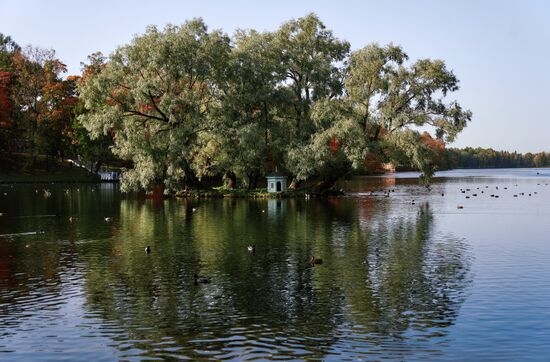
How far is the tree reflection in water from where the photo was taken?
19203 millimetres

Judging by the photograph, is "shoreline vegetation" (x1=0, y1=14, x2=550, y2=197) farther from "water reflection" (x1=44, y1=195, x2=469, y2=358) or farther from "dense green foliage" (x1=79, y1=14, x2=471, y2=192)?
"water reflection" (x1=44, y1=195, x2=469, y2=358)

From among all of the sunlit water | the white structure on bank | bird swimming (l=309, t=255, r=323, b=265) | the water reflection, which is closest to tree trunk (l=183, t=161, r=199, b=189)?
the white structure on bank

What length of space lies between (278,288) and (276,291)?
59 centimetres

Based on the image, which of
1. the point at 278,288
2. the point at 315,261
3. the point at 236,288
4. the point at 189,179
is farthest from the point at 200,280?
the point at 189,179

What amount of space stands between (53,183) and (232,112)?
57.4 m

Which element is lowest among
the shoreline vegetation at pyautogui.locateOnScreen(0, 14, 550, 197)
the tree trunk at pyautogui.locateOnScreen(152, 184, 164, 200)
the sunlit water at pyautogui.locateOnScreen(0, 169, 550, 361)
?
the sunlit water at pyautogui.locateOnScreen(0, 169, 550, 361)

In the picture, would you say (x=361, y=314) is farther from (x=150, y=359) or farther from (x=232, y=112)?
(x=232, y=112)

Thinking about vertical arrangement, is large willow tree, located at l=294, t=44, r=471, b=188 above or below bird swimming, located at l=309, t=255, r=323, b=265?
above

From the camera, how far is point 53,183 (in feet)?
400

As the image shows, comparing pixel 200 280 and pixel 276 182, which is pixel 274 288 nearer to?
pixel 200 280

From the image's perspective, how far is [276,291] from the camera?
84.6 ft

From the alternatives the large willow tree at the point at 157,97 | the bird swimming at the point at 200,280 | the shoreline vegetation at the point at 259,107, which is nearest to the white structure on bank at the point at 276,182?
the shoreline vegetation at the point at 259,107

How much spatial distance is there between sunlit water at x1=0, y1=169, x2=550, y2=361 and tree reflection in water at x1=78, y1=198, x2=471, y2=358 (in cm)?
8

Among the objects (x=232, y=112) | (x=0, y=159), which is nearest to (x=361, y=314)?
(x=232, y=112)
